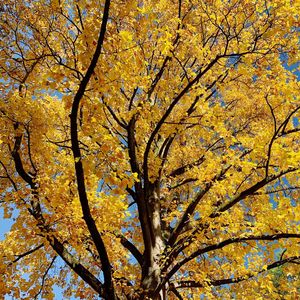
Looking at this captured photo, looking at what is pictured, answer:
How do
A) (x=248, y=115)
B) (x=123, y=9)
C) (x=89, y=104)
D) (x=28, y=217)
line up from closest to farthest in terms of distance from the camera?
(x=89, y=104) < (x=123, y=9) < (x=28, y=217) < (x=248, y=115)

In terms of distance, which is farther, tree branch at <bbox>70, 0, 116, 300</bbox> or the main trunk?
the main trunk

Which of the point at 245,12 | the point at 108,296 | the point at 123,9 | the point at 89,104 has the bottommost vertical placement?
the point at 108,296

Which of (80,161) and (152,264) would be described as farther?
(152,264)

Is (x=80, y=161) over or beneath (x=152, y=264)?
over

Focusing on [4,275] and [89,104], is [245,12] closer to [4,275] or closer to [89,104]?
[89,104]

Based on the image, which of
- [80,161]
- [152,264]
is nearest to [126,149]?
[80,161]

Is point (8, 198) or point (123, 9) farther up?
point (123, 9)

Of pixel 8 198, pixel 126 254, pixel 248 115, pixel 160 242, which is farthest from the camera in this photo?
pixel 248 115

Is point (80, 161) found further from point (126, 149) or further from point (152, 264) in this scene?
point (152, 264)

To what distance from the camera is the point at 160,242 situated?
598cm

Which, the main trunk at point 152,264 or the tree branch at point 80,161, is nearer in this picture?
the tree branch at point 80,161

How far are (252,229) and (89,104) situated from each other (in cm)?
319

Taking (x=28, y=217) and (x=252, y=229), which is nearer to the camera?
(x=252, y=229)

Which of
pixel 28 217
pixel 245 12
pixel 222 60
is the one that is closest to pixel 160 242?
pixel 28 217
